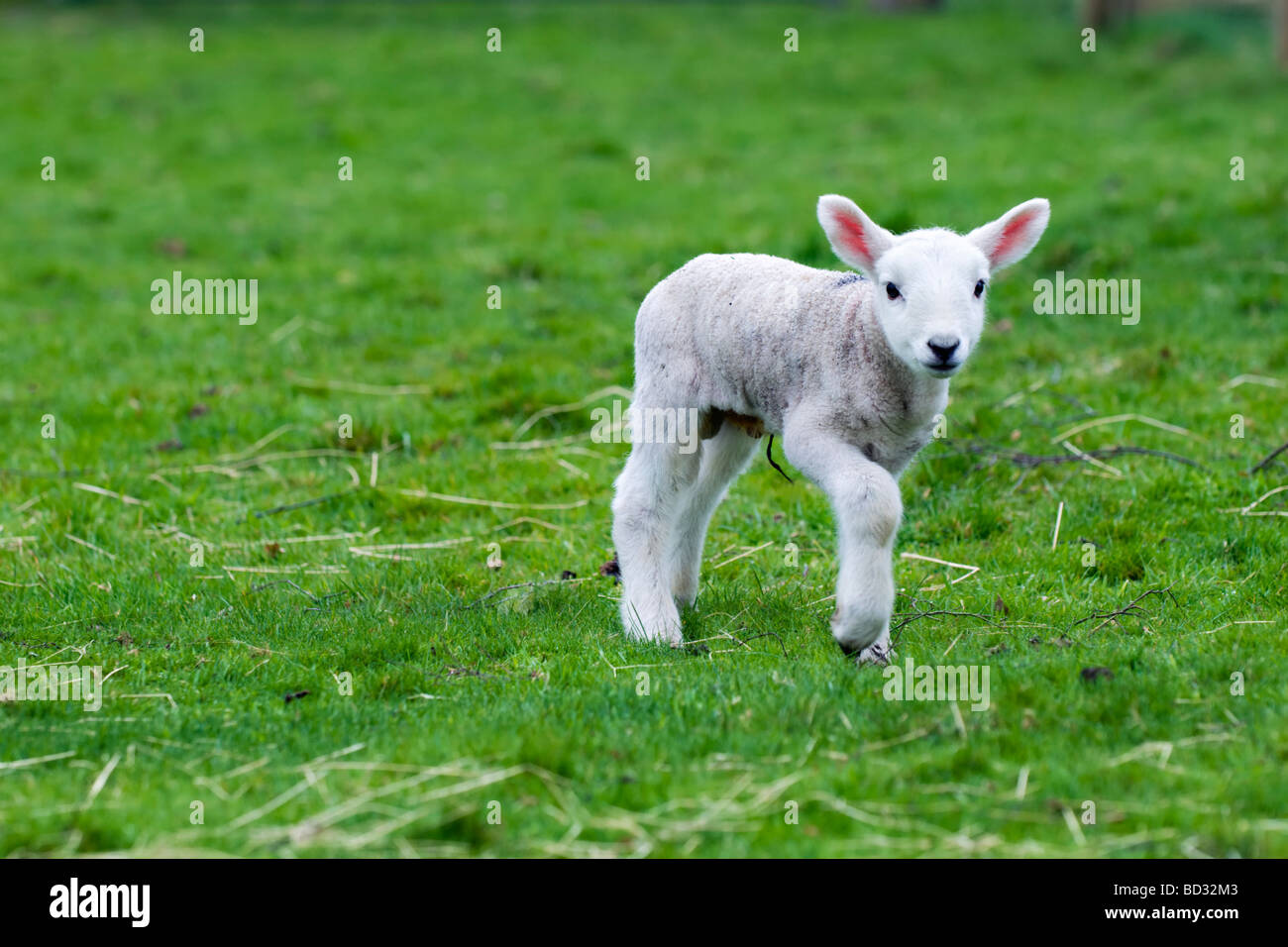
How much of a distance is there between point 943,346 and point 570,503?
330 cm

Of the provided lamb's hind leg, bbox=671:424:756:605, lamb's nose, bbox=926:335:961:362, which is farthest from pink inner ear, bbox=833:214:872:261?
lamb's hind leg, bbox=671:424:756:605

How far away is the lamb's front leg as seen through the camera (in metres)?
5.18

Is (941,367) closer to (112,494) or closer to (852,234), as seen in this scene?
(852,234)

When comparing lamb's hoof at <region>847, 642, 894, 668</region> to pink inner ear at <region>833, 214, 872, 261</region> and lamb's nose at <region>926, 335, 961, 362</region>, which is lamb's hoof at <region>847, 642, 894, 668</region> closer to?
lamb's nose at <region>926, 335, 961, 362</region>

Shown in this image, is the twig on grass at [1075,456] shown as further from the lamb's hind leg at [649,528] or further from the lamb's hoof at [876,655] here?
the lamb's hoof at [876,655]

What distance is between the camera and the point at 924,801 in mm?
4473

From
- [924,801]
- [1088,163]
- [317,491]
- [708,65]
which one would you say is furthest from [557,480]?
[708,65]

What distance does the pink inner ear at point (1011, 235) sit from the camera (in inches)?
225

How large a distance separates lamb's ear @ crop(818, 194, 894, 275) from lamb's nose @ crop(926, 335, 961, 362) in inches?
25.7

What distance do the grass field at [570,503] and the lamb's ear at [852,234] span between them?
1503 millimetres

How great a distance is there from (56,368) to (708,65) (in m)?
13.1

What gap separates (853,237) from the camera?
18.4 ft

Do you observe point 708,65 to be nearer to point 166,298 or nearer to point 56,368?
point 166,298

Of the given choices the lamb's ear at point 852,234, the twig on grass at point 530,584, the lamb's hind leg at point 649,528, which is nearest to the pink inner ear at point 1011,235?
the lamb's ear at point 852,234
